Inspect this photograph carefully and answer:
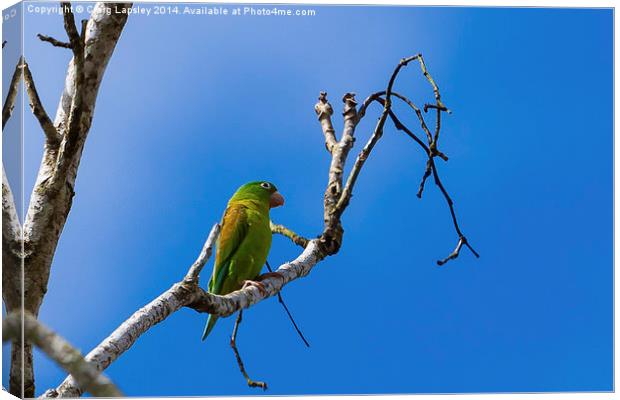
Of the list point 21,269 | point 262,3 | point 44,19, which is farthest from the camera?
point 262,3

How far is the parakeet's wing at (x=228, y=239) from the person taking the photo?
14.5 ft

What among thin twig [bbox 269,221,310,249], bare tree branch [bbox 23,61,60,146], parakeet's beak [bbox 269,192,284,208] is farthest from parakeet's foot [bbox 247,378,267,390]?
bare tree branch [bbox 23,61,60,146]

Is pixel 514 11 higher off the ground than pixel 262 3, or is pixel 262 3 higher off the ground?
pixel 514 11

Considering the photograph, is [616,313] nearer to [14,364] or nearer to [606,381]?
[606,381]

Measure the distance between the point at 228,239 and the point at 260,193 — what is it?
0.31 metres

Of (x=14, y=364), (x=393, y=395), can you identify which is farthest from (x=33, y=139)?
(x=393, y=395)

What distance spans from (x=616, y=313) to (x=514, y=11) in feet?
5.46

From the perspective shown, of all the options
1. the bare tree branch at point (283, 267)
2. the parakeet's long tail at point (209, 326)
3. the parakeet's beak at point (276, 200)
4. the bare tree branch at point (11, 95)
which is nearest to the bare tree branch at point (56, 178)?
the bare tree branch at point (11, 95)

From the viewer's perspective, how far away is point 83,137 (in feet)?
11.3

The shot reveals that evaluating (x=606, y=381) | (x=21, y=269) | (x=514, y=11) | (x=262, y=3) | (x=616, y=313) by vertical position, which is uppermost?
(x=514, y=11)

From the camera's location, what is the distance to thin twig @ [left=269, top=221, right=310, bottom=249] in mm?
4357

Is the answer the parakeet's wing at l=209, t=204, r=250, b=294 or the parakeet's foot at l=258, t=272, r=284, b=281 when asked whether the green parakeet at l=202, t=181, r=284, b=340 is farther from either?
the parakeet's foot at l=258, t=272, r=284, b=281

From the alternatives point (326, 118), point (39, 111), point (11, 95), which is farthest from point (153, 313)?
point (326, 118)

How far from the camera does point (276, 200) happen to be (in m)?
4.50
